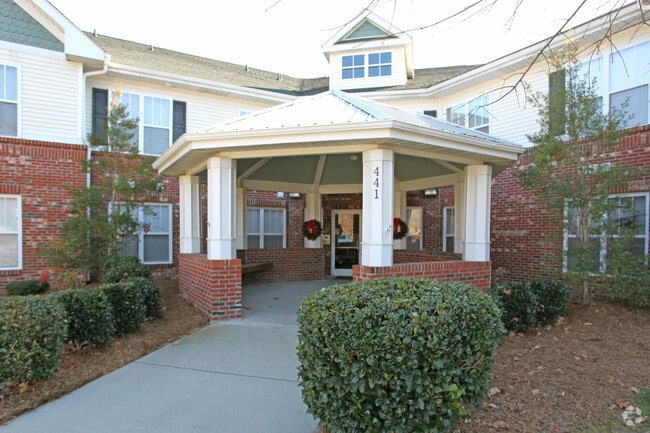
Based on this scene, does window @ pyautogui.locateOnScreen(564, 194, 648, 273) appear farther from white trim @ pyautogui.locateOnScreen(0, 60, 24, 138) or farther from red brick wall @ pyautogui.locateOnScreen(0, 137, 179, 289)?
white trim @ pyautogui.locateOnScreen(0, 60, 24, 138)

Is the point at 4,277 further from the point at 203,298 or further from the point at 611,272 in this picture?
the point at 611,272

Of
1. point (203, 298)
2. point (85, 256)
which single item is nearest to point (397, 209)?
point (203, 298)

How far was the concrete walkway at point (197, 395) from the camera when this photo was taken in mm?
3318

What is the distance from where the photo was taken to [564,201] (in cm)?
719

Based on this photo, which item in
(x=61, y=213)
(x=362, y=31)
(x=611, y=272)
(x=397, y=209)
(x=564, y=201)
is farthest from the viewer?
(x=362, y=31)

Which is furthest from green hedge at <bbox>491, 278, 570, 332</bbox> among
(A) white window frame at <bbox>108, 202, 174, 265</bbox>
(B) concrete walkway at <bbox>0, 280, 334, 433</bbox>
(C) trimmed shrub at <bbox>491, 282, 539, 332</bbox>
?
(A) white window frame at <bbox>108, 202, 174, 265</bbox>

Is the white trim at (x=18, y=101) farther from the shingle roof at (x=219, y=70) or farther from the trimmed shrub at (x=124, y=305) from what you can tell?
the trimmed shrub at (x=124, y=305)

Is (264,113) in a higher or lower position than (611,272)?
higher

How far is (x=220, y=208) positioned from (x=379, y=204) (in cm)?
257

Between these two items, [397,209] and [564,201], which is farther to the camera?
[397,209]

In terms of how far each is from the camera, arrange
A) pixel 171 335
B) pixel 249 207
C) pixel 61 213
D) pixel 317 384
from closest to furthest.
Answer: pixel 317 384 < pixel 171 335 < pixel 61 213 < pixel 249 207

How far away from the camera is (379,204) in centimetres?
564

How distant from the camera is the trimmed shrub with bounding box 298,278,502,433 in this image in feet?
8.55

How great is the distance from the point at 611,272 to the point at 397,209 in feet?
17.6
